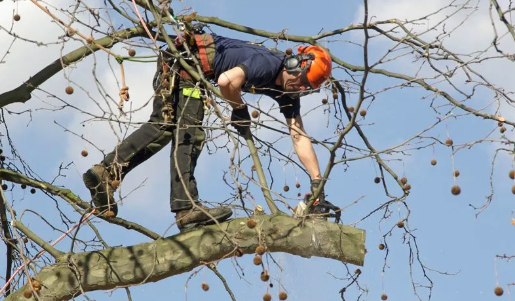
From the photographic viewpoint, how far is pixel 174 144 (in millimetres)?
5422

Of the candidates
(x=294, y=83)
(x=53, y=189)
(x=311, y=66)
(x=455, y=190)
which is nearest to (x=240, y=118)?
(x=294, y=83)

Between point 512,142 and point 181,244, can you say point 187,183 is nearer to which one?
point 181,244

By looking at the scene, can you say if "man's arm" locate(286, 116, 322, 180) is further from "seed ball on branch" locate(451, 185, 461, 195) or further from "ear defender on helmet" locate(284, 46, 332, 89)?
"seed ball on branch" locate(451, 185, 461, 195)

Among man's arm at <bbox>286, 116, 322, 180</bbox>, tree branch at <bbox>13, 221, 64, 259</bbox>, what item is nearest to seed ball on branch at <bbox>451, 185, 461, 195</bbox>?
man's arm at <bbox>286, 116, 322, 180</bbox>

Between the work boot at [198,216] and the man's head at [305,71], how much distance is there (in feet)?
2.65

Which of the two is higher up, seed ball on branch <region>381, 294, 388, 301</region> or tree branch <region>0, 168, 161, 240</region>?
tree branch <region>0, 168, 161, 240</region>

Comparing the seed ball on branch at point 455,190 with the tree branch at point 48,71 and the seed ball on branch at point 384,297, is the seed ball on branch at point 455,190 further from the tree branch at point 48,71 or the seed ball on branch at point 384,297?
the tree branch at point 48,71

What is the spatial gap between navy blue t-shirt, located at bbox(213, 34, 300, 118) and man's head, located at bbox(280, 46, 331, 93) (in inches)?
2.2

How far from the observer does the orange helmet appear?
5379mm

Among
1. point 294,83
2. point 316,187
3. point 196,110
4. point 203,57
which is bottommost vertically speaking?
point 316,187

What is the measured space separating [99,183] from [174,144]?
1.56 ft

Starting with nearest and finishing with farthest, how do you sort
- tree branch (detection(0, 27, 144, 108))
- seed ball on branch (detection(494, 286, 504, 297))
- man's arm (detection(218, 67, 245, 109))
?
1. seed ball on branch (detection(494, 286, 504, 297))
2. man's arm (detection(218, 67, 245, 109))
3. tree branch (detection(0, 27, 144, 108))

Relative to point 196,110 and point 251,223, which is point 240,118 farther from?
point 251,223

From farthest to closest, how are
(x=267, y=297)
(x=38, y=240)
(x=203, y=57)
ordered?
1. (x=38, y=240)
2. (x=203, y=57)
3. (x=267, y=297)
